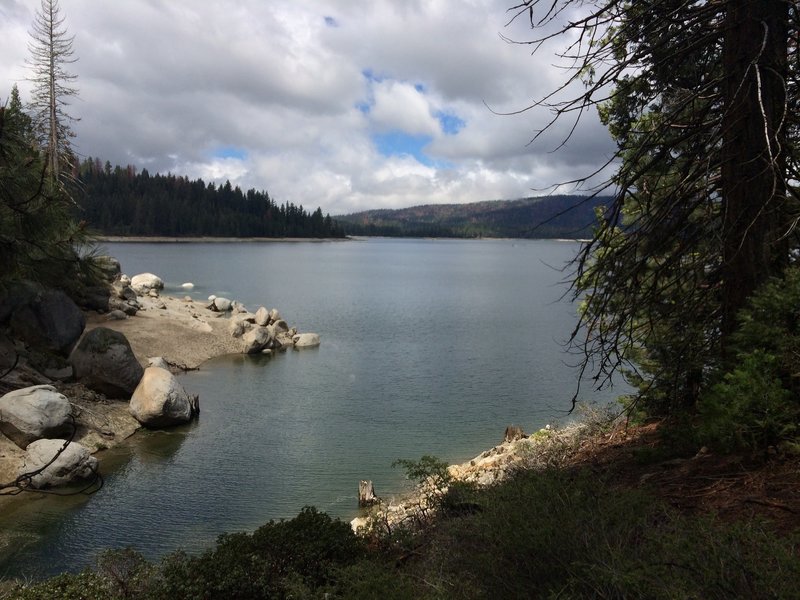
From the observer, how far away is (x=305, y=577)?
5.82m

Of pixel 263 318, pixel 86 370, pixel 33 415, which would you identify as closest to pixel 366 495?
pixel 33 415

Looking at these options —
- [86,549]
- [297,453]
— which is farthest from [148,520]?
[297,453]

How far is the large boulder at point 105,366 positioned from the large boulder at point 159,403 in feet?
2.17

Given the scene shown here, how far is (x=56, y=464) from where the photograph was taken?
1268 centimetres

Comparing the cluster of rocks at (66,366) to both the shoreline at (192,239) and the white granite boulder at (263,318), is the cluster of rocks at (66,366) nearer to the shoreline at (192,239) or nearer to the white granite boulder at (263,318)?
the white granite boulder at (263,318)

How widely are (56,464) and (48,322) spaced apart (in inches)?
319

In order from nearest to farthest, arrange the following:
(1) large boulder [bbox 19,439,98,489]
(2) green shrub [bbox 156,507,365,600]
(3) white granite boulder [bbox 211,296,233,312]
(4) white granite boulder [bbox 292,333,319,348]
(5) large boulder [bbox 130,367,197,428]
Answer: (2) green shrub [bbox 156,507,365,600] → (1) large boulder [bbox 19,439,98,489] → (5) large boulder [bbox 130,367,197,428] → (4) white granite boulder [bbox 292,333,319,348] → (3) white granite boulder [bbox 211,296,233,312]

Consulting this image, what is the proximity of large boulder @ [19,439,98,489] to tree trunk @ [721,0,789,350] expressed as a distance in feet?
41.4

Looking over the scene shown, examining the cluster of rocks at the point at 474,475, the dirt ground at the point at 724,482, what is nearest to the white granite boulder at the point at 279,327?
the cluster of rocks at the point at 474,475

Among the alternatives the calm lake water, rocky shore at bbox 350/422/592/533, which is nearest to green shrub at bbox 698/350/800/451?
the calm lake water

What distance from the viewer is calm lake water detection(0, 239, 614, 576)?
11.3 meters

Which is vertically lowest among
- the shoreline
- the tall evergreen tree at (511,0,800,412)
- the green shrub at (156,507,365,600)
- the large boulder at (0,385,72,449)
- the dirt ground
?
the large boulder at (0,385,72,449)

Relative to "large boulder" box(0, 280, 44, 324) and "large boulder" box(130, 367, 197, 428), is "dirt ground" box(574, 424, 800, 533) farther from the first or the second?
"large boulder" box(0, 280, 44, 324)

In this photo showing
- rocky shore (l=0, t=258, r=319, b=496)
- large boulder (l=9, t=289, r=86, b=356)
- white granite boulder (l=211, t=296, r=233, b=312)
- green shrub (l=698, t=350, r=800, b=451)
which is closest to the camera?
green shrub (l=698, t=350, r=800, b=451)
